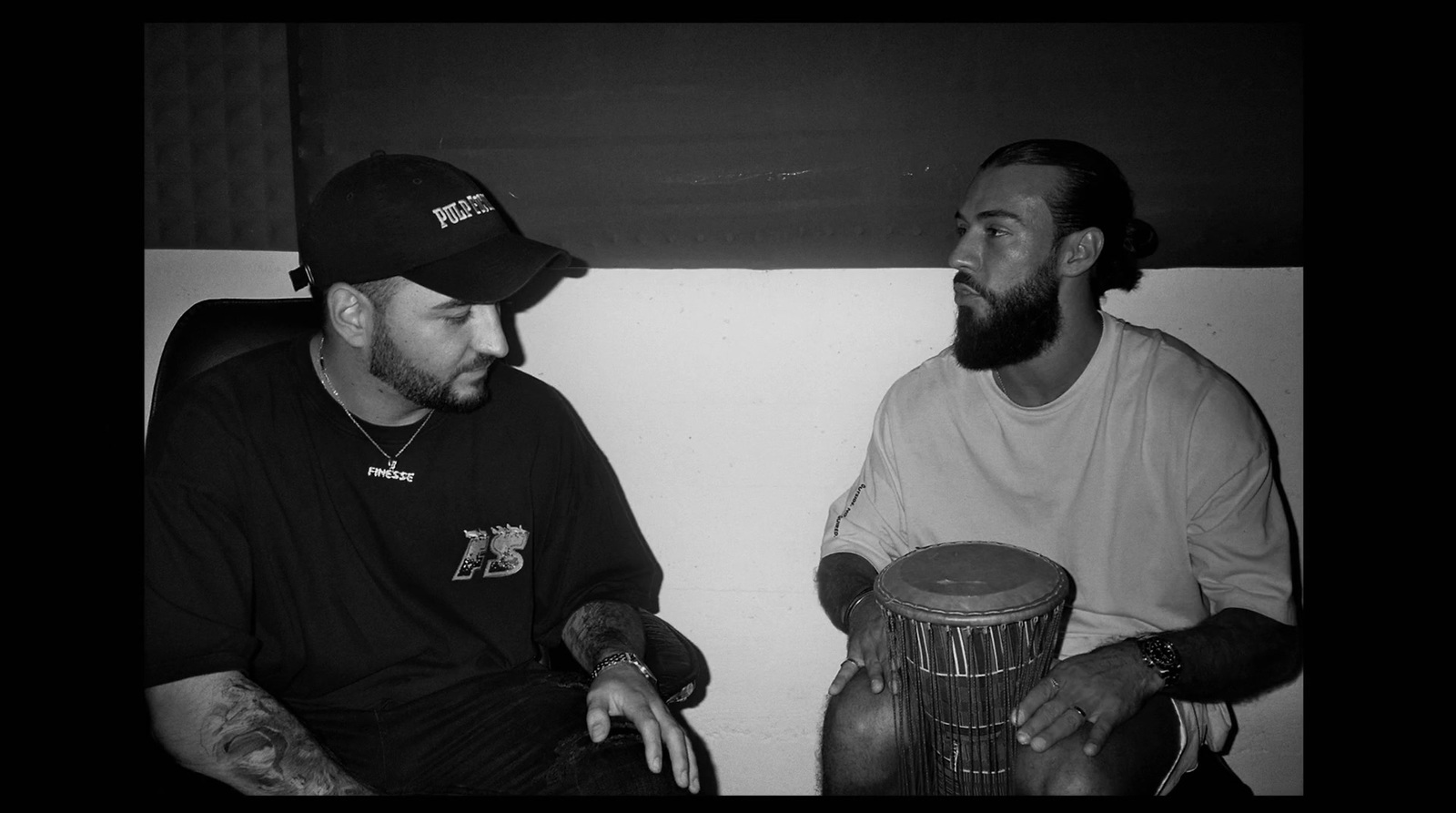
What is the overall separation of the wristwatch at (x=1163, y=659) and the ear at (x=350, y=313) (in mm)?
1570

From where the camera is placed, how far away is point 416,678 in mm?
1800

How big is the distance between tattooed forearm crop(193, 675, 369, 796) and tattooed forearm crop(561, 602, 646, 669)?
0.46m

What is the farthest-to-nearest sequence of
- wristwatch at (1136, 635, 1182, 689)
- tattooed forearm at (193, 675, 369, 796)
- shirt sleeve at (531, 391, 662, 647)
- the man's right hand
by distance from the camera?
shirt sleeve at (531, 391, 662, 647)
the man's right hand
wristwatch at (1136, 635, 1182, 689)
tattooed forearm at (193, 675, 369, 796)

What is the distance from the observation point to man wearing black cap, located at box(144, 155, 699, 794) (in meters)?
1.63

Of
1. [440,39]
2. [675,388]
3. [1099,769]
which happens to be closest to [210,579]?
[675,388]

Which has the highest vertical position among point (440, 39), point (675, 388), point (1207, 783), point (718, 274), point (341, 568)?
point (440, 39)

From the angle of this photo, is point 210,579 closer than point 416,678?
Yes

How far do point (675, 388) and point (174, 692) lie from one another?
1.25m

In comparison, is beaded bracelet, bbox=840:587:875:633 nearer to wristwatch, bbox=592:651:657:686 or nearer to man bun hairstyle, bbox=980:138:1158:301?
wristwatch, bbox=592:651:657:686

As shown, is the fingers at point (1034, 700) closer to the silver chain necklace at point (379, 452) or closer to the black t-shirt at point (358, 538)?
the black t-shirt at point (358, 538)

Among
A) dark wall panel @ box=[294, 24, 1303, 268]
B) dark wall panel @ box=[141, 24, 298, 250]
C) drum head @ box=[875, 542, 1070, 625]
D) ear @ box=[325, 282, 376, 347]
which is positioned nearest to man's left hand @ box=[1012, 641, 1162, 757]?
drum head @ box=[875, 542, 1070, 625]

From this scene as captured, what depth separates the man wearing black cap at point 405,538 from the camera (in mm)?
1632

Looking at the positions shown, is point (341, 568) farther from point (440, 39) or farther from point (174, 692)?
point (440, 39)

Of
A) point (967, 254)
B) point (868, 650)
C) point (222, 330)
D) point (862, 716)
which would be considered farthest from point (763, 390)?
point (222, 330)
